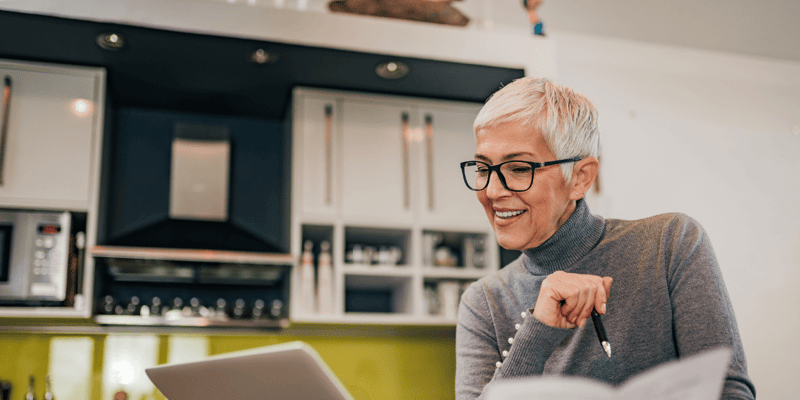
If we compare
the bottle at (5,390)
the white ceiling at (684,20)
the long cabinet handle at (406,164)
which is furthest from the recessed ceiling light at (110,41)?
the white ceiling at (684,20)

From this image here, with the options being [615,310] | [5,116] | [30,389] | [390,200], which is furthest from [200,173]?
[615,310]

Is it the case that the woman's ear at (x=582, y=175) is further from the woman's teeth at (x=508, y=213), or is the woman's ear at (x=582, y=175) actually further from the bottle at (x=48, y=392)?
the bottle at (x=48, y=392)

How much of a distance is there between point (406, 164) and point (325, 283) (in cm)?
70

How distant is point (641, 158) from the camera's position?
306 cm

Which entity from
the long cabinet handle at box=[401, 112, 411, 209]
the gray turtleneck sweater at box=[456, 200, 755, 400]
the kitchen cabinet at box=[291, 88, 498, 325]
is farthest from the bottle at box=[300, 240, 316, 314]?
the gray turtleneck sweater at box=[456, 200, 755, 400]

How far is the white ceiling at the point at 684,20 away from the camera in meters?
3.63

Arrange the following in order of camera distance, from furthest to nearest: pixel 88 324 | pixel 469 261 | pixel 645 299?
pixel 469 261 < pixel 88 324 < pixel 645 299

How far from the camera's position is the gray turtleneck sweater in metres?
1.07

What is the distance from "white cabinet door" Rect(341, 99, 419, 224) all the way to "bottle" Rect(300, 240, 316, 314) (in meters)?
0.29

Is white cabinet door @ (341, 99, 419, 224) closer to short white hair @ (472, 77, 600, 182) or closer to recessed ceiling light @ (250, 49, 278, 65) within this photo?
recessed ceiling light @ (250, 49, 278, 65)

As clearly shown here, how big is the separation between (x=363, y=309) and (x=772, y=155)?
2097 millimetres

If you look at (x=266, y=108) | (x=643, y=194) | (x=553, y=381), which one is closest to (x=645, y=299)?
(x=553, y=381)

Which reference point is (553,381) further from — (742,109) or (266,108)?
(742,109)

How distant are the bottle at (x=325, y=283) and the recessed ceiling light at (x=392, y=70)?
2.75 ft
